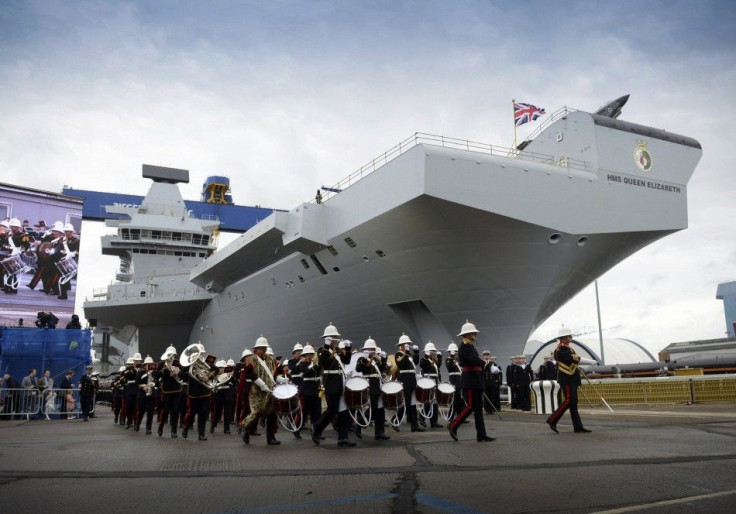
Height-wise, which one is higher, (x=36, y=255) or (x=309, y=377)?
(x=36, y=255)

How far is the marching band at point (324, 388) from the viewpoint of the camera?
8.76 metres

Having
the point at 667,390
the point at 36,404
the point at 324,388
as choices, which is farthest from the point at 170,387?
the point at 667,390

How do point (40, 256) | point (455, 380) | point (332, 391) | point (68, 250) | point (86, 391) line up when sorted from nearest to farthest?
point (332, 391) < point (455, 380) < point (86, 391) < point (40, 256) < point (68, 250)

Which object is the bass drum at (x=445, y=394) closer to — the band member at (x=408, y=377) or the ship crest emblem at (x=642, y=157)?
the band member at (x=408, y=377)

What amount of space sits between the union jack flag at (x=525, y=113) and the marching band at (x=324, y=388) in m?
10.9

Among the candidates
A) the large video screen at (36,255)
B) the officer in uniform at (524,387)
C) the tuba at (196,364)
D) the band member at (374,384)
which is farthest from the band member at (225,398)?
the large video screen at (36,255)

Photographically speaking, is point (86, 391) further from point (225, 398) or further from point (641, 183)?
point (641, 183)

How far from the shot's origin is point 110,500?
4621mm

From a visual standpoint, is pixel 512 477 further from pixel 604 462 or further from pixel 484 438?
pixel 484 438

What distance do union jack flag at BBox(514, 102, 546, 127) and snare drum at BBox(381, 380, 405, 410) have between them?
12820 mm

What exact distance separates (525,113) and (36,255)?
69.5 feet

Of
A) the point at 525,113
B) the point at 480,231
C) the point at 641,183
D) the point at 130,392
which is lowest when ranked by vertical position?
the point at 130,392

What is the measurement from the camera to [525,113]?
20641 mm

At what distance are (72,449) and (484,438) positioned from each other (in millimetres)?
5861
